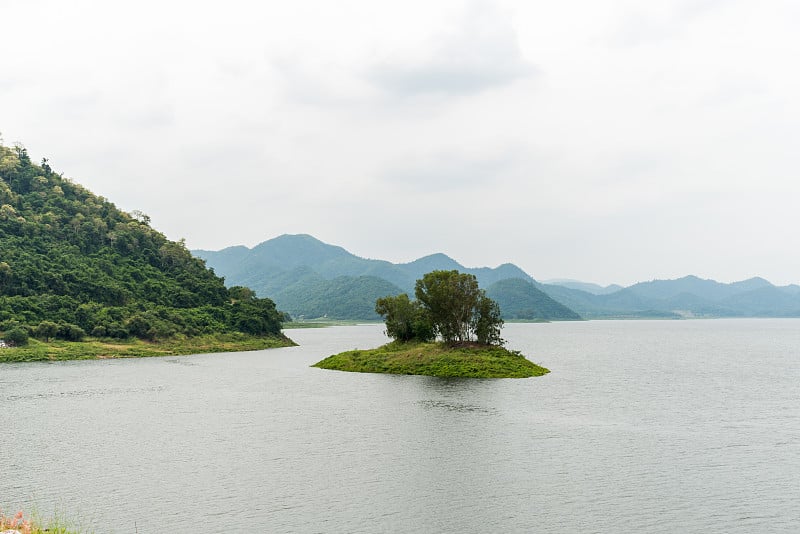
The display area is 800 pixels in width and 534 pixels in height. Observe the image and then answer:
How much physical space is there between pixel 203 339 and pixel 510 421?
151815 millimetres

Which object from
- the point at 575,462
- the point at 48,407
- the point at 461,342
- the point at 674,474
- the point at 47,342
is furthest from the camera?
the point at 47,342

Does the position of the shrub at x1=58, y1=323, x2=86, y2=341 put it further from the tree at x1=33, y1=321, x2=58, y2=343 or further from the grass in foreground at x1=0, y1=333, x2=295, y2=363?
the grass in foreground at x1=0, y1=333, x2=295, y2=363

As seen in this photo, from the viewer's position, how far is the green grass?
4377 inches

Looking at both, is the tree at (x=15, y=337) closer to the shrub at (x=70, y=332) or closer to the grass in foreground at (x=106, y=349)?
the grass in foreground at (x=106, y=349)

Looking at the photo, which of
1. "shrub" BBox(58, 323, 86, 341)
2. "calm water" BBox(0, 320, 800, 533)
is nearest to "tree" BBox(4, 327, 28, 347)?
"shrub" BBox(58, 323, 86, 341)

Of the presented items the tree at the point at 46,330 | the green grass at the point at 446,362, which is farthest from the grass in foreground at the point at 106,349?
the green grass at the point at 446,362

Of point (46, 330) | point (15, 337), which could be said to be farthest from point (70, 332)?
point (15, 337)

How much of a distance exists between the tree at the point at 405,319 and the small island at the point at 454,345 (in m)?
0.51

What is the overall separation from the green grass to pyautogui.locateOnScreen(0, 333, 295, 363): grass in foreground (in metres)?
73.1

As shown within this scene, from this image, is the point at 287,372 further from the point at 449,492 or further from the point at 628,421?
the point at 449,492

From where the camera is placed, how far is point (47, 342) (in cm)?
16112

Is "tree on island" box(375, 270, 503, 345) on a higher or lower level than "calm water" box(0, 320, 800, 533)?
higher

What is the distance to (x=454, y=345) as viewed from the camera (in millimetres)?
122062

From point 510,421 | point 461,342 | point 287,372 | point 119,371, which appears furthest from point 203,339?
point 510,421
